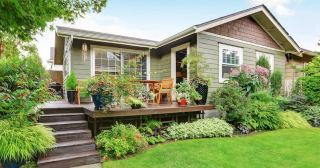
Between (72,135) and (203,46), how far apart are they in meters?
4.74

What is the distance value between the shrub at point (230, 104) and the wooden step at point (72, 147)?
357 cm

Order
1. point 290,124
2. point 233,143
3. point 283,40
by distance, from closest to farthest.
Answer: point 233,143, point 290,124, point 283,40

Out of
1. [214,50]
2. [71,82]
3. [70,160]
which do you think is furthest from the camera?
[214,50]

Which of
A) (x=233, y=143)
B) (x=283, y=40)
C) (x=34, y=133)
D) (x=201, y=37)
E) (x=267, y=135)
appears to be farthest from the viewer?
(x=283, y=40)

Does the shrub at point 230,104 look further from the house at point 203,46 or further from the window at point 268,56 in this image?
the window at point 268,56

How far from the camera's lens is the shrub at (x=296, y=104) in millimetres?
6684

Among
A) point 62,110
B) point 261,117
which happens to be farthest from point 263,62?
point 62,110

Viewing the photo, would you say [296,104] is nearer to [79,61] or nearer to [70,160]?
[70,160]

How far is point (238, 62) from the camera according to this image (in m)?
7.07

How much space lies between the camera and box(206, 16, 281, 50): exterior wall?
6652 mm

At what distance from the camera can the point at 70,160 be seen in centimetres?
285

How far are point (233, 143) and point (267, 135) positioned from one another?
142 centimetres

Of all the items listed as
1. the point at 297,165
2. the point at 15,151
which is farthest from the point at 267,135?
the point at 15,151

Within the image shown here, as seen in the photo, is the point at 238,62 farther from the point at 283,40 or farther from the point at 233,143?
the point at 233,143
